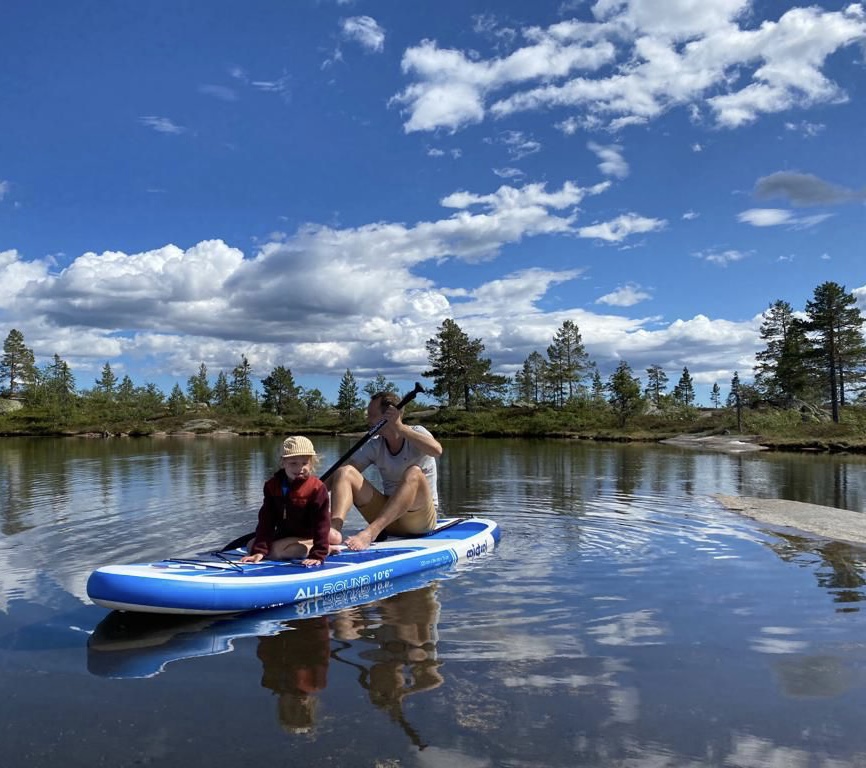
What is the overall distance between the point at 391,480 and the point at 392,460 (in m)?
0.31

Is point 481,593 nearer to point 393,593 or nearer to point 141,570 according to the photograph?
point 393,593

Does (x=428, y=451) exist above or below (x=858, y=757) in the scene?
above

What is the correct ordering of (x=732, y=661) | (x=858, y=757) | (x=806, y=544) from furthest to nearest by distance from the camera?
1. (x=806, y=544)
2. (x=732, y=661)
3. (x=858, y=757)

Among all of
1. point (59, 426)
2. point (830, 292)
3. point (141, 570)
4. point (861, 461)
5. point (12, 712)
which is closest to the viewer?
point (12, 712)

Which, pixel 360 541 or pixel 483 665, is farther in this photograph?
pixel 360 541

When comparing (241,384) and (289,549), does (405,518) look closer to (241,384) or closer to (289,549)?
(289,549)

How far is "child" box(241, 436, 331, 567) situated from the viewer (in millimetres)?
6762

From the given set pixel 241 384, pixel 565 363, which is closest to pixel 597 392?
pixel 565 363

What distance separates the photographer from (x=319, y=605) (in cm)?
658

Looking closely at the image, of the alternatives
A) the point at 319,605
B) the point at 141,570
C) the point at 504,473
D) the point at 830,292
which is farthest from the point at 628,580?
the point at 830,292

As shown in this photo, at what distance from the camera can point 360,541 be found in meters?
7.75

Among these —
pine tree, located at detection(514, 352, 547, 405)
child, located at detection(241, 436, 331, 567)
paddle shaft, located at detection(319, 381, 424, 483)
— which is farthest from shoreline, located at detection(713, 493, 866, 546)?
pine tree, located at detection(514, 352, 547, 405)

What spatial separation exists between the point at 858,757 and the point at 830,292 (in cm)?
5863

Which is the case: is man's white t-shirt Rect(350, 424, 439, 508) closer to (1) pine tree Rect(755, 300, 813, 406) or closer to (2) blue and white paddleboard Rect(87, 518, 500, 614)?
(2) blue and white paddleboard Rect(87, 518, 500, 614)
